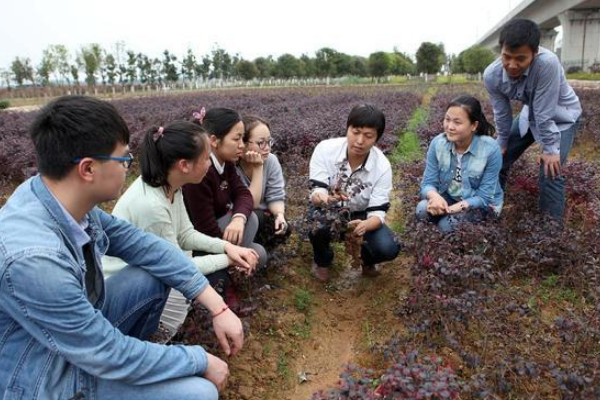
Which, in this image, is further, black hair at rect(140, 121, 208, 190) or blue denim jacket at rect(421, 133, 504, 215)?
blue denim jacket at rect(421, 133, 504, 215)

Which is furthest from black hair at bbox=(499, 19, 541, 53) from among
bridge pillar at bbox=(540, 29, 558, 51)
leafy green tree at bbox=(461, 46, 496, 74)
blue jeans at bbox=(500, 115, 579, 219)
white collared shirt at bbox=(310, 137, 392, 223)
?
bridge pillar at bbox=(540, 29, 558, 51)

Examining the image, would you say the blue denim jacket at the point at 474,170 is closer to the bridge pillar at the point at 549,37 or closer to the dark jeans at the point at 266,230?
the dark jeans at the point at 266,230

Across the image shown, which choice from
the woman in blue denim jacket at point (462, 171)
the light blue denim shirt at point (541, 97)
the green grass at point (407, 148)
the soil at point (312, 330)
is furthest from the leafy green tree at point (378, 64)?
the soil at point (312, 330)

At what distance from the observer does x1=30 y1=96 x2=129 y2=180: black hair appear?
1.39m

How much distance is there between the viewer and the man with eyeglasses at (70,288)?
1300 millimetres

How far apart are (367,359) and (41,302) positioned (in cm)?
175

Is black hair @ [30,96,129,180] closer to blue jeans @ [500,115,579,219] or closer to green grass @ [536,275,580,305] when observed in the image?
green grass @ [536,275,580,305]

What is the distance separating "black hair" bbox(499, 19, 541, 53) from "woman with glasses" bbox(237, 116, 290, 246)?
1667 mm

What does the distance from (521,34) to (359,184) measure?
140cm

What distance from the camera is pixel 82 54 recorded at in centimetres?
4881

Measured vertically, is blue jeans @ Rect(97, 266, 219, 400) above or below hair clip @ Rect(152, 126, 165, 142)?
below

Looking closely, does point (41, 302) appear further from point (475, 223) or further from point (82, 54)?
point (82, 54)

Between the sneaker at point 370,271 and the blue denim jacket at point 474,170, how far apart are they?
2.10ft

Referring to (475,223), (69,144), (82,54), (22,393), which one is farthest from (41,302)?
(82,54)
